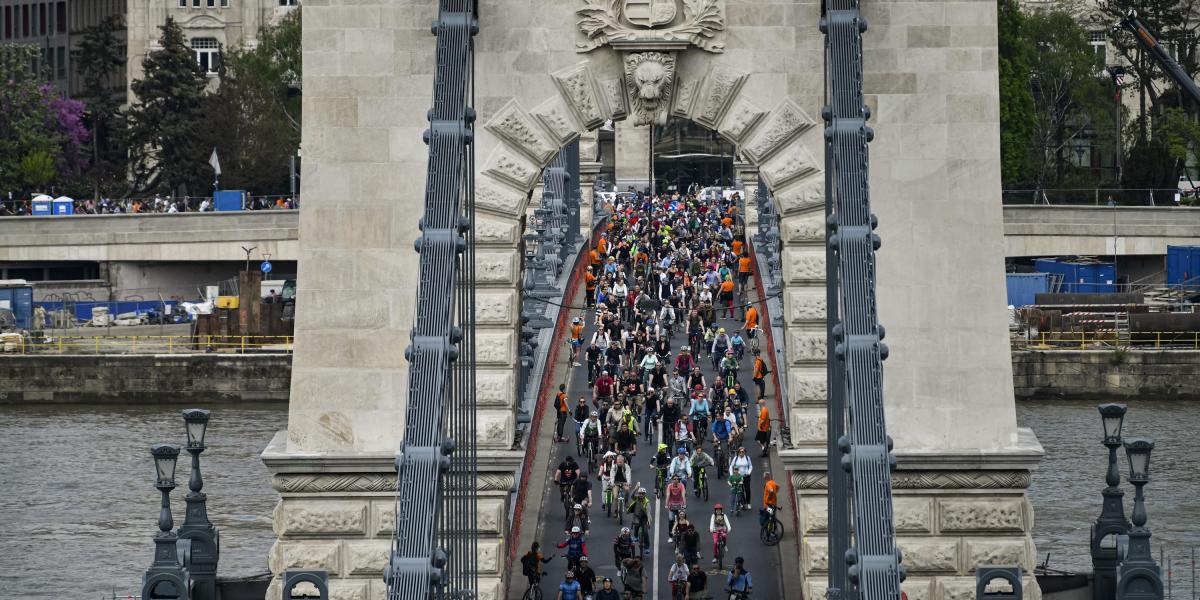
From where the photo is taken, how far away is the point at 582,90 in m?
26.1

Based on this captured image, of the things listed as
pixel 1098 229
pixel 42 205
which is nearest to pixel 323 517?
pixel 1098 229

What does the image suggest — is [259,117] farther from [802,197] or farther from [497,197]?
[802,197]

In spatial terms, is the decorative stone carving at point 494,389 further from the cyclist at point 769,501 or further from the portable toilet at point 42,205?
the portable toilet at point 42,205

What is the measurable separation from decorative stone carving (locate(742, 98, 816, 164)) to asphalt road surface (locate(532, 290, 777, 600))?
12477 millimetres

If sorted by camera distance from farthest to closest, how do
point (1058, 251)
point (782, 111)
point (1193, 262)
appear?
point (1058, 251)
point (1193, 262)
point (782, 111)

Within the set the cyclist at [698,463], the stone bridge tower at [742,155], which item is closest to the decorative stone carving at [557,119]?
the stone bridge tower at [742,155]

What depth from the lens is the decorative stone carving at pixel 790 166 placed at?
2619 cm

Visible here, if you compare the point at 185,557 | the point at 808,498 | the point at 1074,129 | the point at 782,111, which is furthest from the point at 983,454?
the point at 1074,129

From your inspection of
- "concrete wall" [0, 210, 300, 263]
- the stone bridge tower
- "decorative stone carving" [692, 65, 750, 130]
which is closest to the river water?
the stone bridge tower

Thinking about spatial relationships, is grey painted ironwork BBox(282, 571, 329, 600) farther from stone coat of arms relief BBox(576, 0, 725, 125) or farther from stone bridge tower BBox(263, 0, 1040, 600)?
stone coat of arms relief BBox(576, 0, 725, 125)

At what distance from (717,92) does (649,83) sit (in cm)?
76

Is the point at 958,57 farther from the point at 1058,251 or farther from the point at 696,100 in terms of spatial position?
the point at 1058,251

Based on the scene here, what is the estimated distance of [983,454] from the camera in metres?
26.3

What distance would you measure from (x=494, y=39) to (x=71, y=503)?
3526cm
